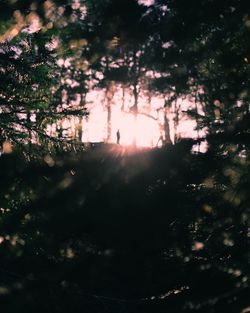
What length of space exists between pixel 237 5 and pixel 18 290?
250 cm

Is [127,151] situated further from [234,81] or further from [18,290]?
[234,81]

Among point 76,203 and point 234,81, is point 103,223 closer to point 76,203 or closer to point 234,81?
point 76,203

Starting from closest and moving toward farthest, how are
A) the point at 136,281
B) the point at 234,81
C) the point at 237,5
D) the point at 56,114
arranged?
the point at 136,281, the point at 237,5, the point at 234,81, the point at 56,114

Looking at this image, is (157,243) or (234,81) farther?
(234,81)

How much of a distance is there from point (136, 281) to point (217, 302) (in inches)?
18.7

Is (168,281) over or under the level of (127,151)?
under

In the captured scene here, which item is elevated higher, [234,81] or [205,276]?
[234,81]

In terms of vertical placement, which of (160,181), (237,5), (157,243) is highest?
(237,5)

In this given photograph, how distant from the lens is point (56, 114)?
272 inches

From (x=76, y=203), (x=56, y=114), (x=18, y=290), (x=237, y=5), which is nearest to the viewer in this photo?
(x=76, y=203)

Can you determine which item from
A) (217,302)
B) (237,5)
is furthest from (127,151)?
(237,5)

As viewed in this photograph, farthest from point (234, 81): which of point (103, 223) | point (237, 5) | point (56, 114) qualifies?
point (56, 114)

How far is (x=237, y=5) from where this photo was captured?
274 centimetres

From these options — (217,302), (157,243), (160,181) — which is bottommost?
(217,302)
